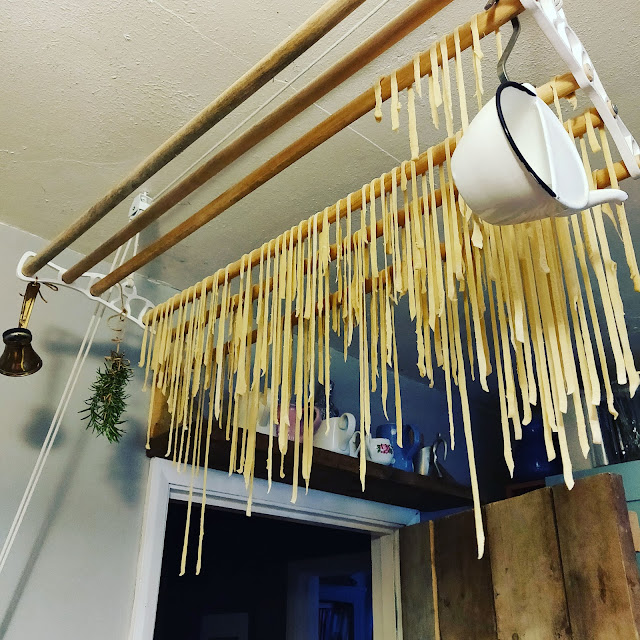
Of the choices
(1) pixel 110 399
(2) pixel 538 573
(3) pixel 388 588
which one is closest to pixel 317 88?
(1) pixel 110 399

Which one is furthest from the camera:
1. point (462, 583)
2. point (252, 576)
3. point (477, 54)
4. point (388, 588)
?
point (252, 576)

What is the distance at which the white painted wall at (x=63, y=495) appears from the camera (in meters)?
1.30

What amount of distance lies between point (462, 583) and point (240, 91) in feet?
4.59

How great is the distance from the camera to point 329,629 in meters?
3.59

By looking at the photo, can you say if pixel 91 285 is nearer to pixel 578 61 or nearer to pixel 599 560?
pixel 578 61

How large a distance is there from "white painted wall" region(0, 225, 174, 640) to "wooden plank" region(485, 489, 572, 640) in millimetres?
A: 879

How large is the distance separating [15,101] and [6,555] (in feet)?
2.91

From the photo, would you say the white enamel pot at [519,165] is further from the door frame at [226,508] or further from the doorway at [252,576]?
the doorway at [252,576]

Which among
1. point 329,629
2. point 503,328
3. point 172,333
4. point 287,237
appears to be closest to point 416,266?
point 503,328

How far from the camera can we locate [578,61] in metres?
0.65

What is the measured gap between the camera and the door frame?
4.69 ft

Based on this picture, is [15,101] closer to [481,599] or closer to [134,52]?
[134,52]

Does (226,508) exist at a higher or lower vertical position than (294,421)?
lower

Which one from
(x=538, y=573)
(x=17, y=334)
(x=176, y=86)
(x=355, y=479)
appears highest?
(x=176, y=86)
